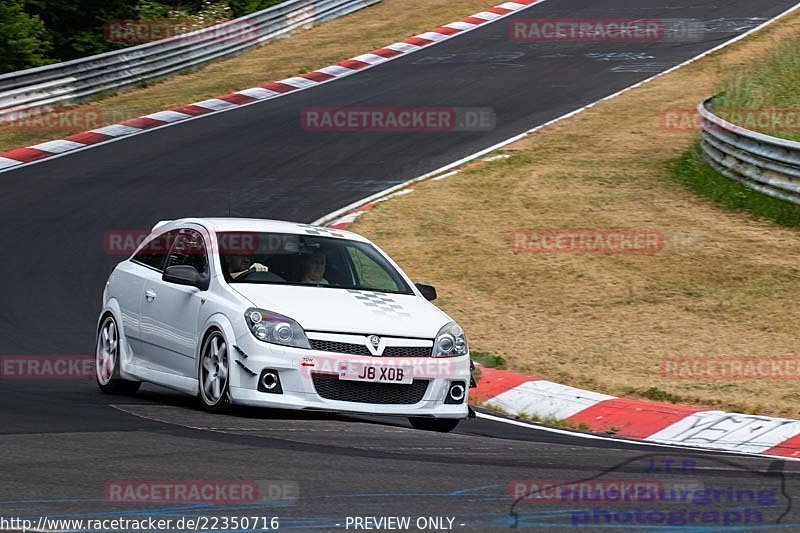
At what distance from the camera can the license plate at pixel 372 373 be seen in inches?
347

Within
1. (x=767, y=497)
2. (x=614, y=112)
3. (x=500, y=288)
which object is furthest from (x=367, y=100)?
(x=767, y=497)

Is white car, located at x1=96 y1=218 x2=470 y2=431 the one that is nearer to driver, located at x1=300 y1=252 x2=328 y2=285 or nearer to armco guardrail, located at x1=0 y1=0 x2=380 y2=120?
driver, located at x1=300 y1=252 x2=328 y2=285

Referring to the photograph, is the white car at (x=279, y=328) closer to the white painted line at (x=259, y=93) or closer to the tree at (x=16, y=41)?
the white painted line at (x=259, y=93)

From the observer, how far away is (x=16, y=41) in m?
29.0

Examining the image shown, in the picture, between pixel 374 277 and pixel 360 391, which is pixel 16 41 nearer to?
pixel 374 277

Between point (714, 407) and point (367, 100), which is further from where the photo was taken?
point (367, 100)

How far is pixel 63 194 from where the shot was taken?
19641mm

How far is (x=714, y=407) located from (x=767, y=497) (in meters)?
3.94

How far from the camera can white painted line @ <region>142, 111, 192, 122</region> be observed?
2519 centimetres

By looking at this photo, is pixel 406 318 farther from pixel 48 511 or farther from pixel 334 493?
pixel 48 511

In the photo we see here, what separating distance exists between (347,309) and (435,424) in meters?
1.08

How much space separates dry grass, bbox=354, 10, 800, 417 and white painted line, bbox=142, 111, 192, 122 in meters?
6.74

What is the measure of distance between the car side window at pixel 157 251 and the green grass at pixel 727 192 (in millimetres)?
9654
